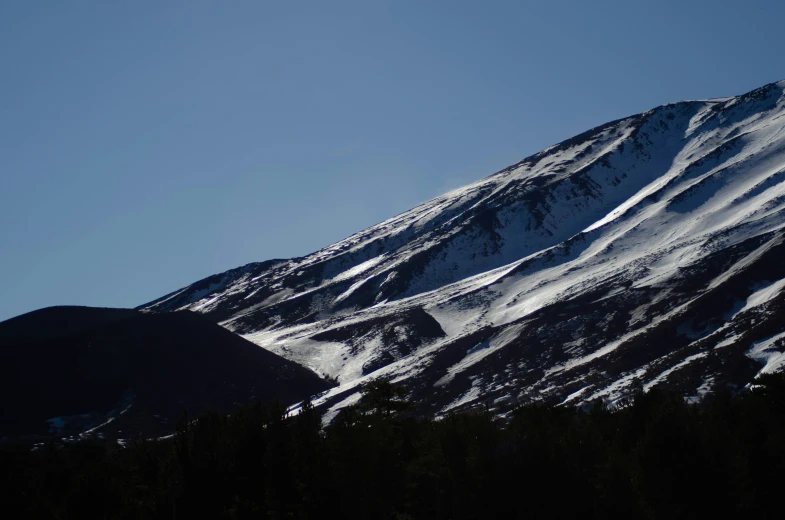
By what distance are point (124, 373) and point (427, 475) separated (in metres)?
102

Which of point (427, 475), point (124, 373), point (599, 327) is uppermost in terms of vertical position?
point (124, 373)

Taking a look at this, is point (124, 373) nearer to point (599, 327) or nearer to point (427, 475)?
point (599, 327)

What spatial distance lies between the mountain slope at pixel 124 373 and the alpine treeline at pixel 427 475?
7968 cm

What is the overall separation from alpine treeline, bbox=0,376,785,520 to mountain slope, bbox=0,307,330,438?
7968 cm

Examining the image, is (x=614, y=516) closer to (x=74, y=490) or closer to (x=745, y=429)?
(x=745, y=429)

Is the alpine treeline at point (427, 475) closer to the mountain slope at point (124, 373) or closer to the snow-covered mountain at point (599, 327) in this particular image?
the snow-covered mountain at point (599, 327)

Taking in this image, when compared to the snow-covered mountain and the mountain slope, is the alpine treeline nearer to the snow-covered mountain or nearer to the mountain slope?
the snow-covered mountain

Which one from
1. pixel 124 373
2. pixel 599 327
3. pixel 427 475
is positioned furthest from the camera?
pixel 599 327

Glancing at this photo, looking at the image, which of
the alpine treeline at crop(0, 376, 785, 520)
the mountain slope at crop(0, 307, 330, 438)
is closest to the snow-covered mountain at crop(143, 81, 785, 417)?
the mountain slope at crop(0, 307, 330, 438)

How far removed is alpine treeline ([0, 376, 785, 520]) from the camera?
3594cm

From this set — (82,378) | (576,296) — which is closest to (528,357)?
(576,296)

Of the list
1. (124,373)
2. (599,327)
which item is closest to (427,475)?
(599,327)

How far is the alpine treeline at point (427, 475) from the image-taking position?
35.9 meters

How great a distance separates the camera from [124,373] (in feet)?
440
